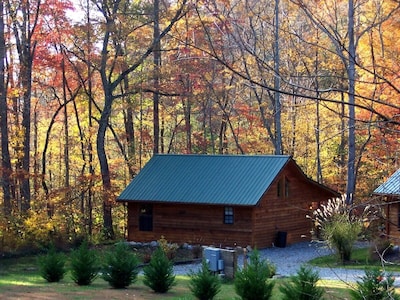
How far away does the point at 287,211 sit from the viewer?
28484 millimetres

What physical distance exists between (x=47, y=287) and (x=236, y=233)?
1233cm

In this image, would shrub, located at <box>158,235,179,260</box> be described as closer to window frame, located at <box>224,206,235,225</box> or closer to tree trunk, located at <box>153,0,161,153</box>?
window frame, located at <box>224,206,235,225</box>

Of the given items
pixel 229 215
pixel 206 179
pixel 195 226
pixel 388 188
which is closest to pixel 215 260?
pixel 388 188

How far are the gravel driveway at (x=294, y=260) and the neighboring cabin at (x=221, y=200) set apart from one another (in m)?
0.80

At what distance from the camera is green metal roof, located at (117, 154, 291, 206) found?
2695 cm

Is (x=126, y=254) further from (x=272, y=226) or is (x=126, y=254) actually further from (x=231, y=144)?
(x=231, y=144)

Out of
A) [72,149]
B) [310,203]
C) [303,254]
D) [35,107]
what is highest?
[35,107]

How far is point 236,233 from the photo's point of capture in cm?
2653

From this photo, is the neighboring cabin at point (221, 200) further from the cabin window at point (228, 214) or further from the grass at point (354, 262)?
the grass at point (354, 262)

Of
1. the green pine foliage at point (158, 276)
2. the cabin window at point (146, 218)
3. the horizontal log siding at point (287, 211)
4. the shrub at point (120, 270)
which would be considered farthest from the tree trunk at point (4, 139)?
the green pine foliage at point (158, 276)

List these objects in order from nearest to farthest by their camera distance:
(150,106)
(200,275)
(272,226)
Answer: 1. (200,275)
2. (272,226)
3. (150,106)

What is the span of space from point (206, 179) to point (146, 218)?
302 cm

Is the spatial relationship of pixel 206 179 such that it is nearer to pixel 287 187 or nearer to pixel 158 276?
pixel 287 187

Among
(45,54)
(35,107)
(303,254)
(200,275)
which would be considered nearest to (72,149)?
(35,107)
